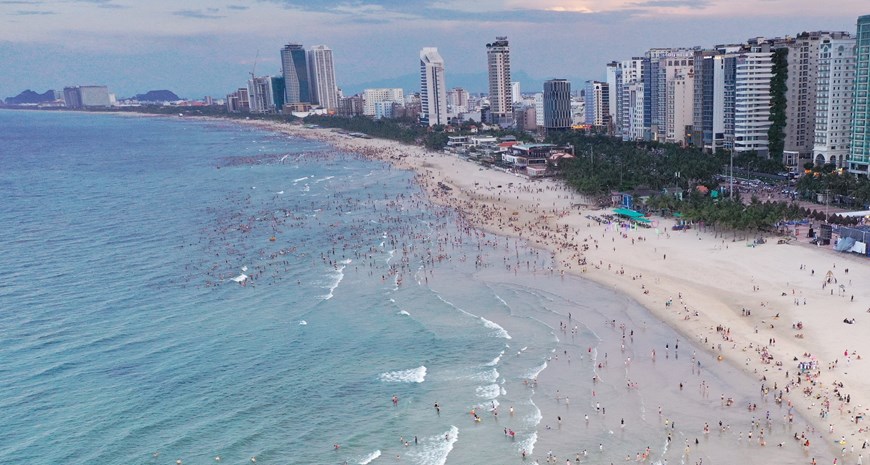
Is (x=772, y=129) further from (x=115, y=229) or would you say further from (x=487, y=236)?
(x=115, y=229)

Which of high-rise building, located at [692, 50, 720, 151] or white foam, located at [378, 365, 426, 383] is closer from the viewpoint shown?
white foam, located at [378, 365, 426, 383]

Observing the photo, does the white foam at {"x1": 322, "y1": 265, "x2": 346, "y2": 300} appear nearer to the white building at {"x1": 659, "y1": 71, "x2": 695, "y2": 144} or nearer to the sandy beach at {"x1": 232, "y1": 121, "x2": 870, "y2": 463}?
the sandy beach at {"x1": 232, "y1": 121, "x2": 870, "y2": 463}

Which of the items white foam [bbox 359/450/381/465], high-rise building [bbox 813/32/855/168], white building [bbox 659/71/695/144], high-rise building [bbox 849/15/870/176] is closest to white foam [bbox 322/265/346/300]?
white foam [bbox 359/450/381/465]

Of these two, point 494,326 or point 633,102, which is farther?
point 633,102

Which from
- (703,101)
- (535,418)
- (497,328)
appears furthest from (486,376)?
(703,101)

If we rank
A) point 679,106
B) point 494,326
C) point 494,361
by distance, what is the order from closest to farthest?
point 494,361 < point 494,326 < point 679,106

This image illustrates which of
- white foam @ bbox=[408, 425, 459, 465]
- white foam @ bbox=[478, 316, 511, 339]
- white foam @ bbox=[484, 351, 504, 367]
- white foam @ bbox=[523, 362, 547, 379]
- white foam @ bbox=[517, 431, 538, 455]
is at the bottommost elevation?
white foam @ bbox=[517, 431, 538, 455]

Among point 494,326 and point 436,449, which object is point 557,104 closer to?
point 494,326
